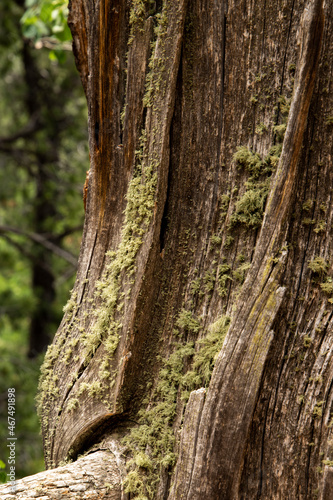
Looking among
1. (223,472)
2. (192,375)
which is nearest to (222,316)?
(192,375)

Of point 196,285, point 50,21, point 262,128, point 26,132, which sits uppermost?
point 26,132

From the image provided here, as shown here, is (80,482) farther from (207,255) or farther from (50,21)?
(50,21)

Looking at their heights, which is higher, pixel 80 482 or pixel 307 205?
pixel 307 205

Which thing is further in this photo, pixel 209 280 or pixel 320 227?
pixel 209 280

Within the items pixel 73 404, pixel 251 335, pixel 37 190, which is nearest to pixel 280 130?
pixel 251 335

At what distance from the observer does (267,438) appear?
1429mm

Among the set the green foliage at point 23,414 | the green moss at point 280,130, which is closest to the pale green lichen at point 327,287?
the green moss at point 280,130

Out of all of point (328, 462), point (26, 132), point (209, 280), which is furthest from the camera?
point (26, 132)

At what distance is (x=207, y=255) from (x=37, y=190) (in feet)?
17.0

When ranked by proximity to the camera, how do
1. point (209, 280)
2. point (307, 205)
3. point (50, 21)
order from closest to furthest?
1. point (307, 205)
2. point (209, 280)
3. point (50, 21)

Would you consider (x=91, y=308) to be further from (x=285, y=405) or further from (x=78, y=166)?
(x=78, y=166)

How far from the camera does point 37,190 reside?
20.5 ft

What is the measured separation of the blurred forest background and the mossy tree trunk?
3.75m

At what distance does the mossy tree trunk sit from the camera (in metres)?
1.41
